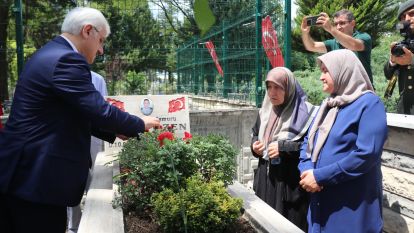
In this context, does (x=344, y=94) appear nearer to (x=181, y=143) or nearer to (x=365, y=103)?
(x=365, y=103)

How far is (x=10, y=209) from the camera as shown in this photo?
2287 mm

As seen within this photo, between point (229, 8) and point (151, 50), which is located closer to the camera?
point (229, 8)

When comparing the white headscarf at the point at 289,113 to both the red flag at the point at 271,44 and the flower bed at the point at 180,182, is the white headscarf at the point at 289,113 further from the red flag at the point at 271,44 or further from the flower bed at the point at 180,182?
the red flag at the point at 271,44

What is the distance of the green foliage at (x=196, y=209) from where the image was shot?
7.67ft

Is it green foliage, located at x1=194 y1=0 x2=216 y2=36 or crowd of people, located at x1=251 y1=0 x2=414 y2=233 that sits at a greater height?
green foliage, located at x1=194 y1=0 x2=216 y2=36

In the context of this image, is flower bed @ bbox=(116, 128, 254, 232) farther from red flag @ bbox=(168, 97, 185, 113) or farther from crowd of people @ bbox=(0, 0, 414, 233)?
red flag @ bbox=(168, 97, 185, 113)

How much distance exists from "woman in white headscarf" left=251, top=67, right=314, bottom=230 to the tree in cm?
1816

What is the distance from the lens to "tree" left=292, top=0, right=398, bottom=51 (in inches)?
822

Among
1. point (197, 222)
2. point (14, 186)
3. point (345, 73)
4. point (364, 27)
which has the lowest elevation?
point (197, 222)

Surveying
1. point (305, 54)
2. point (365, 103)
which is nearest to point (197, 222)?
point (365, 103)

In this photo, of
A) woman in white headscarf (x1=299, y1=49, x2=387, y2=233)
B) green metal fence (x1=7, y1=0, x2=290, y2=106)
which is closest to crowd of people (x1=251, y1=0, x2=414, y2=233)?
woman in white headscarf (x1=299, y1=49, x2=387, y2=233)

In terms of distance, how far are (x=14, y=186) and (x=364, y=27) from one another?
73.9 ft

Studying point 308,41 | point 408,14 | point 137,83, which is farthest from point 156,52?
point 408,14

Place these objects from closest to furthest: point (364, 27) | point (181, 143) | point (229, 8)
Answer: point (229, 8)
point (181, 143)
point (364, 27)
